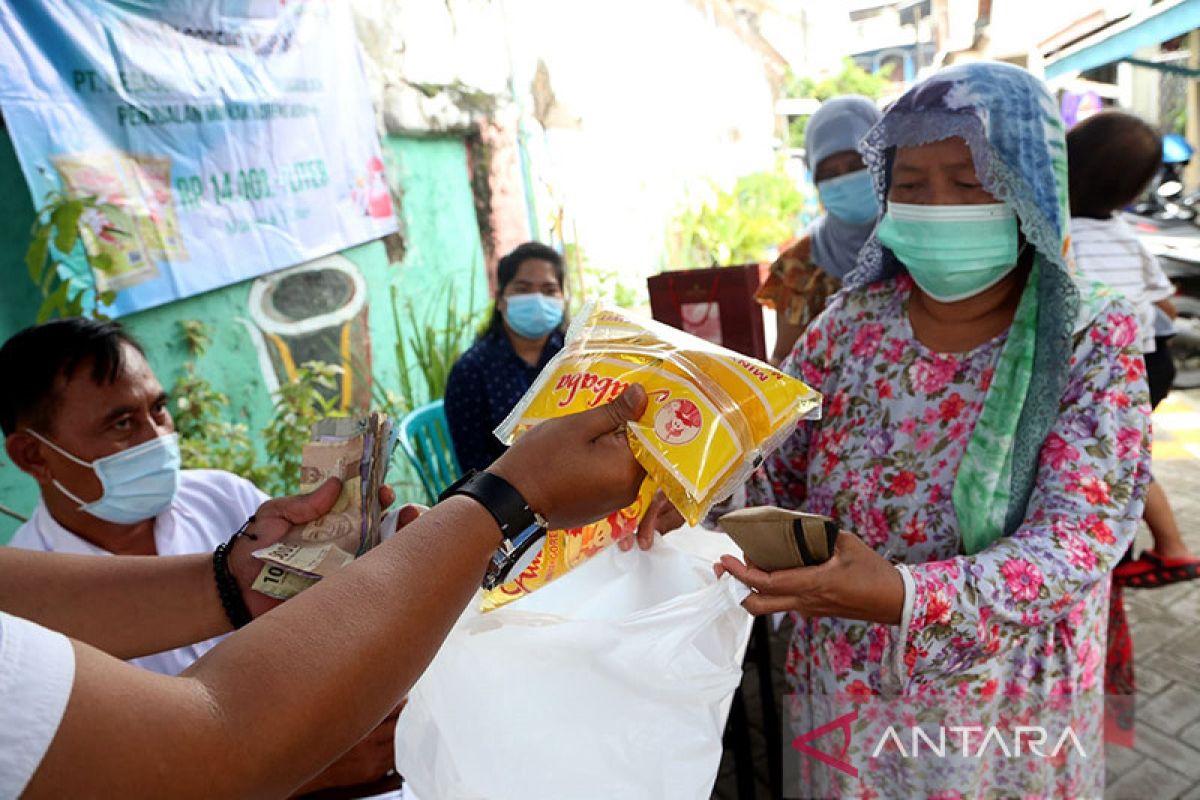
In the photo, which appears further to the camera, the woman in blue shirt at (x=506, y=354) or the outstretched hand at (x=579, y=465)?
the woman in blue shirt at (x=506, y=354)

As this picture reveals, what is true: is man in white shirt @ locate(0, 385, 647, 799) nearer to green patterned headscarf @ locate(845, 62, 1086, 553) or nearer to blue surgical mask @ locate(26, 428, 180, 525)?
green patterned headscarf @ locate(845, 62, 1086, 553)

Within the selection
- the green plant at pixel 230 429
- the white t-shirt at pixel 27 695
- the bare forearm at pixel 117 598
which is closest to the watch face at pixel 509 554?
the white t-shirt at pixel 27 695

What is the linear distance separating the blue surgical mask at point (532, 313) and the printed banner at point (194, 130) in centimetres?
127

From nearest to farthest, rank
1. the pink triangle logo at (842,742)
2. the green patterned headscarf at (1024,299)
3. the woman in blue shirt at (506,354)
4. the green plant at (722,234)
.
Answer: the green patterned headscarf at (1024,299)
the pink triangle logo at (842,742)
the woman in blue shirt at (506,354)
the green plant at (722,234)

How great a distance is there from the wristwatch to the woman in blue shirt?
218 cm

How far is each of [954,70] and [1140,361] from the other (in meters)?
0.61

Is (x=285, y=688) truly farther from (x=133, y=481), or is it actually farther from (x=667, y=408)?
(x=133, y=481)

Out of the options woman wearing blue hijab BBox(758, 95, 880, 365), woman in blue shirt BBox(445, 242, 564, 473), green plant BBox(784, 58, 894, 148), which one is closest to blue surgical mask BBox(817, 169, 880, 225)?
woman wearing blue hijab BBox(758, 95, 880, 365)

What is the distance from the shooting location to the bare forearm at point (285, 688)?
0.56 m

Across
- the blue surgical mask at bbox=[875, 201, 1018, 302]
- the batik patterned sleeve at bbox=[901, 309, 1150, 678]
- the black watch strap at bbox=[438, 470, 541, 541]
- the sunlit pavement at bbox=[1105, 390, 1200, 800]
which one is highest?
the blue surgical mask at bbox=[875, 201, 1018, 302]

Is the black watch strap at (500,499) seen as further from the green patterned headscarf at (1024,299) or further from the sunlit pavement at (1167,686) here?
the sunlit pavement at (1167,686)

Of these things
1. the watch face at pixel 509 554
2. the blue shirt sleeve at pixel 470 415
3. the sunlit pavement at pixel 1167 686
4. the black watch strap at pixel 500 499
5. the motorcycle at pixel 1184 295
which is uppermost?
the black watch strap at pixel 500 499

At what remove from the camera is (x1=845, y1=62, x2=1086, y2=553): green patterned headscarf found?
1.25 metres

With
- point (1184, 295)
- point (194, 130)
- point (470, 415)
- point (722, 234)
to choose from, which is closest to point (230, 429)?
point (470, 415)
